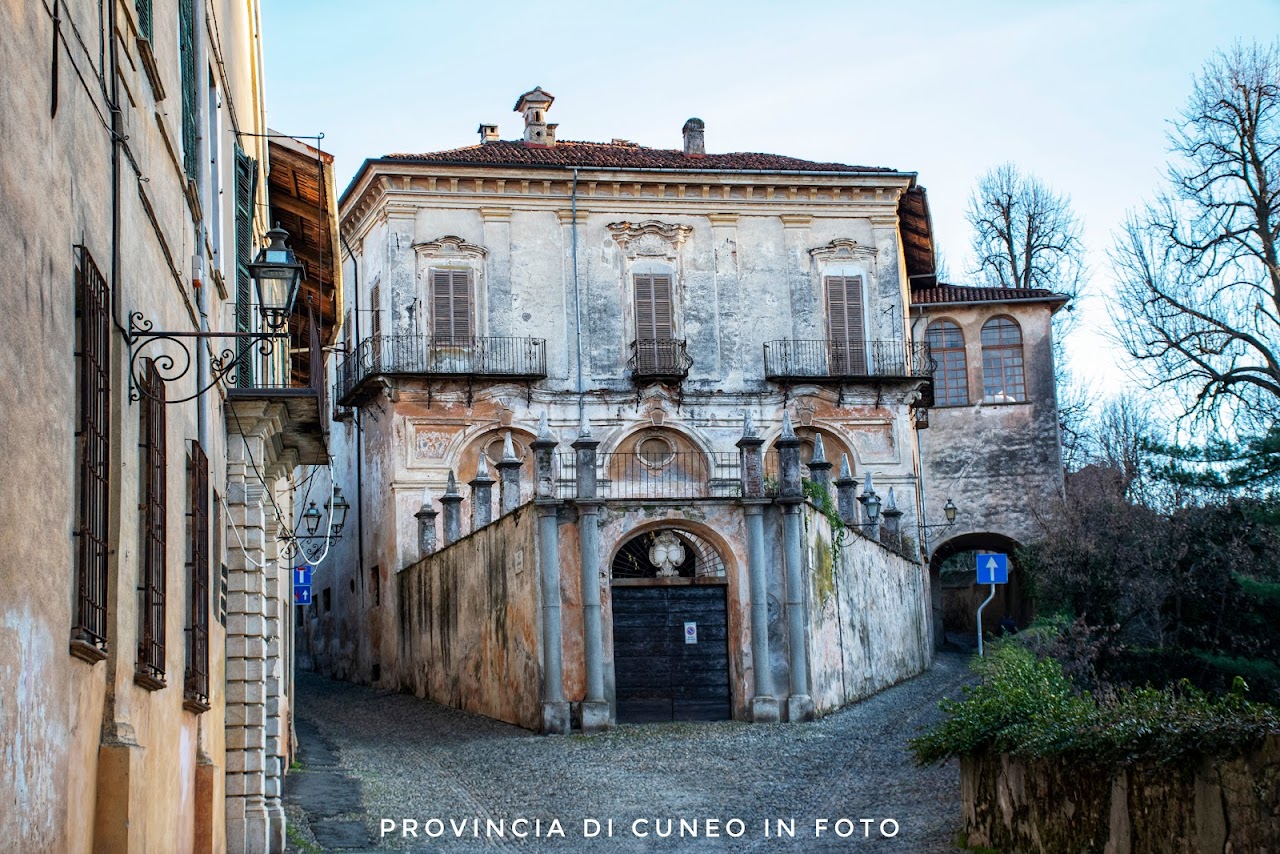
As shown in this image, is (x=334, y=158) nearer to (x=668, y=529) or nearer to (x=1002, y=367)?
(x=668, y=529)

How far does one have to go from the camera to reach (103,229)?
7.28 m

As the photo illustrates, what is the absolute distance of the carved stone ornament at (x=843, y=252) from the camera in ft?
120

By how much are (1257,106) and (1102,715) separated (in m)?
29.0

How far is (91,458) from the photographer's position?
6754 millimetres

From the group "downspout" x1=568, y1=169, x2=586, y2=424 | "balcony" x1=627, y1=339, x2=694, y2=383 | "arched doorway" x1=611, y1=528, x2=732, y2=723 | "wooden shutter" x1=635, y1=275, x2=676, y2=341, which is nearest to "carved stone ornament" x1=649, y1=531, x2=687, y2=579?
"arched doorway" x1=611, y1=528, x2=732, y2=723

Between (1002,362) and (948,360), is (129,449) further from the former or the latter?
(1002,362)

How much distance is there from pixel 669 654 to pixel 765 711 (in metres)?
1.64

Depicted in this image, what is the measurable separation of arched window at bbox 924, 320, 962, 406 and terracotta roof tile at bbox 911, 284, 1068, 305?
26.5 inches

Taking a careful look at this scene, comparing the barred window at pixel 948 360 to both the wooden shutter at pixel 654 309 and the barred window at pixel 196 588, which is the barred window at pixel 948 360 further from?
the barred window at pixel 196 588

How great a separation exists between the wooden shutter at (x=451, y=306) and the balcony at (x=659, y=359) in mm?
3678

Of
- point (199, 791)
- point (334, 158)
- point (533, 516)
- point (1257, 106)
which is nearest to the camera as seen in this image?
point (199, 791)

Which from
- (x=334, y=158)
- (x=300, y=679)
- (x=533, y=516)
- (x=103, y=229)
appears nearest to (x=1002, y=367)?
(x=300, y=679)

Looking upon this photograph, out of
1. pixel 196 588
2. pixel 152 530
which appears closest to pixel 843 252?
pixel 196 588

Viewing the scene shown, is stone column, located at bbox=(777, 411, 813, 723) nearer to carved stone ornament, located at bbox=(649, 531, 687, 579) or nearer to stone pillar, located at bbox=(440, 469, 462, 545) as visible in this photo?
carved stone ornament, located at bbox=(649, 531, 687, 579)
